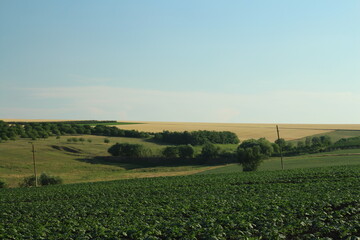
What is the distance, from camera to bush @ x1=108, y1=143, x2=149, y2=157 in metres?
99.6

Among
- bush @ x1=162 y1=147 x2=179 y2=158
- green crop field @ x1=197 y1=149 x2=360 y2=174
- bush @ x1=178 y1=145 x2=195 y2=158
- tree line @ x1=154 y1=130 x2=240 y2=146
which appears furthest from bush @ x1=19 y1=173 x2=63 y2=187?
tree line @ x1=154 y1=130 x2=240 y2=146

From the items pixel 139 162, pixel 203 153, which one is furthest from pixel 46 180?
pixel 203 153

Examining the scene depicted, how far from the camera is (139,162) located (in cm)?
9638

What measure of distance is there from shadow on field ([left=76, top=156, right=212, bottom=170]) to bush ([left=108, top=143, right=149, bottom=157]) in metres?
2.04

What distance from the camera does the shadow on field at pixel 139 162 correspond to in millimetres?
92688

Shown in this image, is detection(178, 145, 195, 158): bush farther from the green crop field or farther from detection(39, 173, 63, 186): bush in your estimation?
detection(39, 173, 63, 186): bush

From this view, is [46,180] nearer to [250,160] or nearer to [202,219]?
[250,160]

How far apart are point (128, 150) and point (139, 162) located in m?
6.34

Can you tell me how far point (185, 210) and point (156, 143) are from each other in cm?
9605

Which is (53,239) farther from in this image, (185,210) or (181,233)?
(185,210)

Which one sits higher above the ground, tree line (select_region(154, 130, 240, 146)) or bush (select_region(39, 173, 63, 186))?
tree line (select_region(154, 130, 240, 146))

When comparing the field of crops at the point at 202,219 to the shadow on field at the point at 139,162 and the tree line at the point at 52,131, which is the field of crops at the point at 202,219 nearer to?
the shadow on field at the point at 139,162

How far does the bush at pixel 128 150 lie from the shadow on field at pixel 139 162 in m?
2.04

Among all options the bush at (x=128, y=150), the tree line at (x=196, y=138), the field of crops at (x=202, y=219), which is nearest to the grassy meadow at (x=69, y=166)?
the bush at (x=128, y=150)
